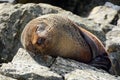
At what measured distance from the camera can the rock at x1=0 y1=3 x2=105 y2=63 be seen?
23.5 ft

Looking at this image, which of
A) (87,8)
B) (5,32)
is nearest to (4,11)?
(5,32)

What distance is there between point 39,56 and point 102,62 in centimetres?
112

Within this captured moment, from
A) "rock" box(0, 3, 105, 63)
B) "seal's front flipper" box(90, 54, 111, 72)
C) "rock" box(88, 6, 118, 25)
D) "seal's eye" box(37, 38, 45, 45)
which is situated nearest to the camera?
"seal's eye" box(37, 38, 45, 45)

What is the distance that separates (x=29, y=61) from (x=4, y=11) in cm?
246

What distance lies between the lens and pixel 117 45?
7035 mm

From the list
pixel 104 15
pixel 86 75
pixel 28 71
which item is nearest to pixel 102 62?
pixel 86 75

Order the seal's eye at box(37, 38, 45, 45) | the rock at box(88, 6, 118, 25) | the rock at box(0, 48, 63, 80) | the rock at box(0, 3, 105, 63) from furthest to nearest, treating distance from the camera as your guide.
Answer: the rock at box(88, 6, 118, 25)
the rock at box(0, 3, 105, 63)
the seal's eye at box(37, 38, 45, 45)
the rock at box(0, 48, 63, 80)

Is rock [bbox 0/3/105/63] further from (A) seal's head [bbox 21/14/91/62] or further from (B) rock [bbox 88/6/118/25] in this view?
(B) rock [bbox 88/6/118/25]

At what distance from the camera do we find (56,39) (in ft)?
17.3

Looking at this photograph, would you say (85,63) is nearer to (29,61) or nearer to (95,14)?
(29,61)

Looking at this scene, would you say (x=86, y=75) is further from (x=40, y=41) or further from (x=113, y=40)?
(x=113, y=40)

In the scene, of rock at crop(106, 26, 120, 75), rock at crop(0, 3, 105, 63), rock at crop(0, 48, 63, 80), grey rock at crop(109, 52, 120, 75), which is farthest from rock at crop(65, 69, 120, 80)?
rock at crop(0, 3, 105, 63)

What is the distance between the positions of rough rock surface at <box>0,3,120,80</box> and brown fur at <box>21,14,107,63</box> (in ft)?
0.44

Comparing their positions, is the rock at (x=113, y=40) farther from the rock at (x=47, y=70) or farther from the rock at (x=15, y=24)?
the rock at (x=47, y=70)
